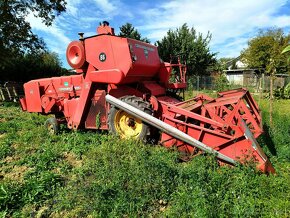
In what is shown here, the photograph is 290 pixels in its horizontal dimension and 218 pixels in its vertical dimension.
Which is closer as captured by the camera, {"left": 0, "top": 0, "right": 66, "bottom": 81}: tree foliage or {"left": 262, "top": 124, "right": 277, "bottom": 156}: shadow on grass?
{"left": 262, "top": 124, "right": 277, "bottom": 156}: shadow on grass

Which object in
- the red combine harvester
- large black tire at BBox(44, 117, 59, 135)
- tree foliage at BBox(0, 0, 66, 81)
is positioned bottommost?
large black tire at BBox(44, 117, 59, 135)

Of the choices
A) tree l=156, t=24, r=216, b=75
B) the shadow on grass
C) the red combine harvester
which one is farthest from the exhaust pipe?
tree l=156, t=24, r=216, b=75

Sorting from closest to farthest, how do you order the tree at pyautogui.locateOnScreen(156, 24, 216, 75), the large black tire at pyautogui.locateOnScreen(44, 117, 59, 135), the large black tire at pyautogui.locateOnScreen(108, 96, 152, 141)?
the large black tire at pyautogui.locateOnScreen(108, 96, 152, 141)
the large black tire at pyautogui.locateOnScreen(44, 117, 59, 135)
the tree at pyautogui.locateOnScreen(156, 24, 216, 75)

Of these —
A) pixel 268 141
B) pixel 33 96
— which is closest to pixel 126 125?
pixel 268 141

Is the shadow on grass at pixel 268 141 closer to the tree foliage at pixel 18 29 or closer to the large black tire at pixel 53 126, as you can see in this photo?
the large black tire at pixel 53 126

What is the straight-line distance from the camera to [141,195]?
4121 mm

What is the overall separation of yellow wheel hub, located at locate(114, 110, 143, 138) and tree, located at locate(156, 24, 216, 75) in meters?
26.4

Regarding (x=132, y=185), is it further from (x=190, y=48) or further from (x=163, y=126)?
(x=190, y=48)

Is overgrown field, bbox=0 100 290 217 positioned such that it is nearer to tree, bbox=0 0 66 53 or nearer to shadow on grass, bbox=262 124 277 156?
shadow on grass, bbox=262 124 277 156

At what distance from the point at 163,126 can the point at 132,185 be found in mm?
1795

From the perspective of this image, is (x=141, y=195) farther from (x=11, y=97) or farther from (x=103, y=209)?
(x=11, y=97)

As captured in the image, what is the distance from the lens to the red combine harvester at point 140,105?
5.40 meters

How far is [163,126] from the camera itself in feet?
19.1

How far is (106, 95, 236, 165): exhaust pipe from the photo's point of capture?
5252 millimetres
